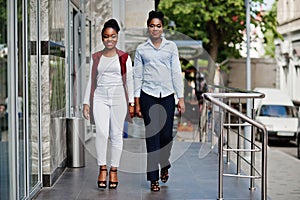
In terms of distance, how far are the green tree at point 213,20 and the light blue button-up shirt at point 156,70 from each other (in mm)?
19636

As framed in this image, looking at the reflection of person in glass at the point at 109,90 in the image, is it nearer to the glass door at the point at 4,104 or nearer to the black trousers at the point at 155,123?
the black trousers at the point at 155,123

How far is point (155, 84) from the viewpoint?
24.5 ft

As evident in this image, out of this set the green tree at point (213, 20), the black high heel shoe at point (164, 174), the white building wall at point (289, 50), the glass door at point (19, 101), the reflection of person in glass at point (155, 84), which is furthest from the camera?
the white building wall at point (289, 50)

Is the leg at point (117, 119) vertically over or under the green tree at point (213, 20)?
under

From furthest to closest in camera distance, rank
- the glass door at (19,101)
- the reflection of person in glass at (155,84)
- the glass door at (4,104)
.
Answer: the reflection of person in glass at (155,84), the glass door at (19,101), the glass door at (4,104)

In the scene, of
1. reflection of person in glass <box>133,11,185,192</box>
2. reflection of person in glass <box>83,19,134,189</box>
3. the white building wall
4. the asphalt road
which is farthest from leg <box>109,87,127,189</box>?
the white building wall

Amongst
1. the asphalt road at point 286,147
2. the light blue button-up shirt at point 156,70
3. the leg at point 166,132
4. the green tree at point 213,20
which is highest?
the green tree at point 213,20

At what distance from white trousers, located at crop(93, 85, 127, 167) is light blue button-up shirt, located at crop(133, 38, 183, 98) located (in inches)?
8.5

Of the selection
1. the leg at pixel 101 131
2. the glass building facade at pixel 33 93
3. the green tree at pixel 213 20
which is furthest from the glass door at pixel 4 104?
the green tree at pixel 213 20

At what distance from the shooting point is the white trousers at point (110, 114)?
24.6ft

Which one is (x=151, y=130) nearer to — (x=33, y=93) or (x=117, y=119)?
(x=117, y=119)

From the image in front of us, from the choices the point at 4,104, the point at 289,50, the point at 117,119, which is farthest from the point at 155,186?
the point at 289,50

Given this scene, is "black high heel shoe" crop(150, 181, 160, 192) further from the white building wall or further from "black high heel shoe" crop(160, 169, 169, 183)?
the white building wall

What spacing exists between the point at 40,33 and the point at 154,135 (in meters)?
1.73
